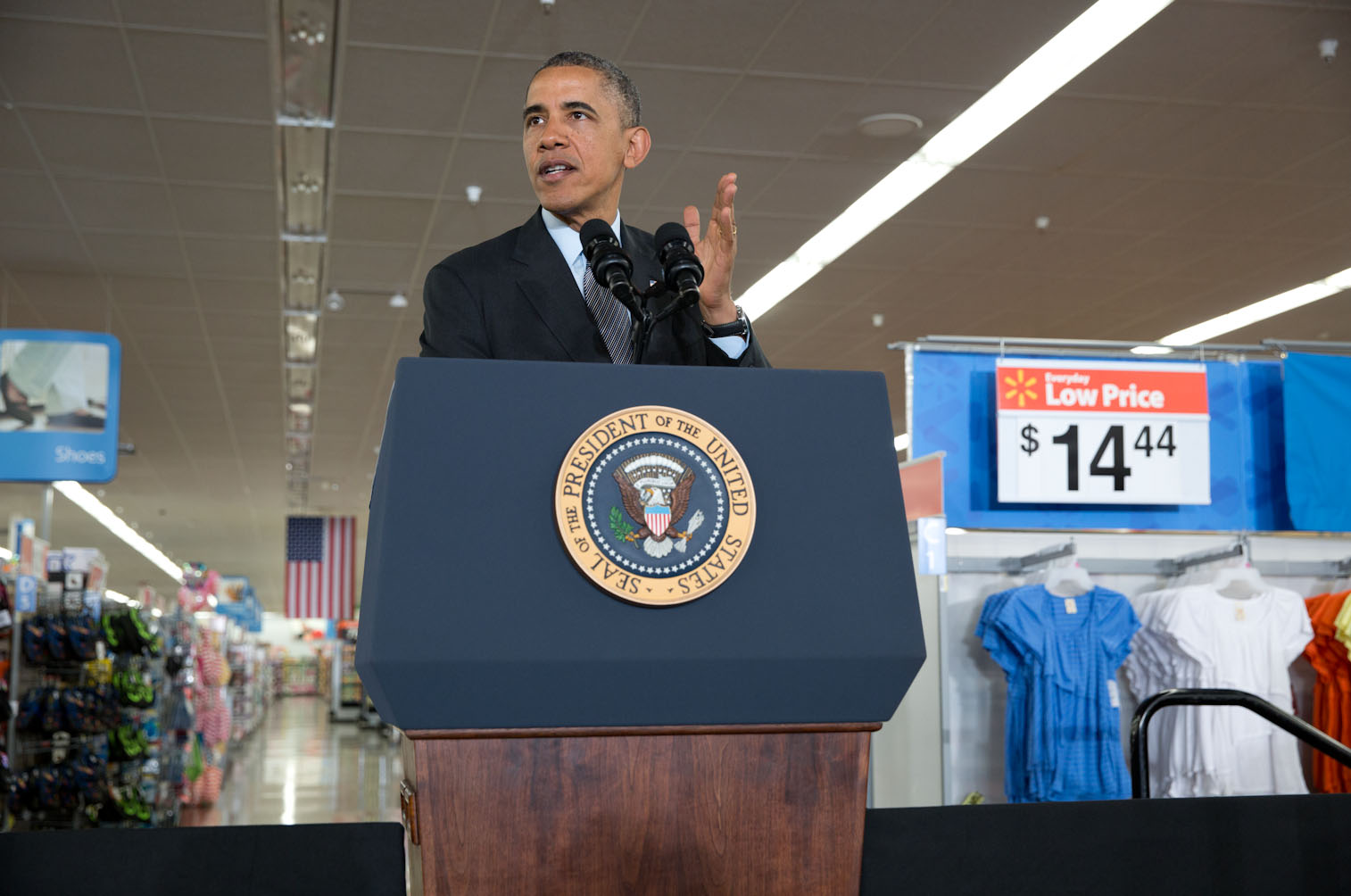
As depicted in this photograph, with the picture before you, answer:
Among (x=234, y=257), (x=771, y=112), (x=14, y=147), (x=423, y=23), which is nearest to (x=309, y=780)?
(x=234, y=257)

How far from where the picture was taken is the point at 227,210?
7992mm

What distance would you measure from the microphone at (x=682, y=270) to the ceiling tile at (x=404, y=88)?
5080 millimetres

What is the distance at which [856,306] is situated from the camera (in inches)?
401

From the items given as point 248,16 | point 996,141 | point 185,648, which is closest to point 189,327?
point 185,648

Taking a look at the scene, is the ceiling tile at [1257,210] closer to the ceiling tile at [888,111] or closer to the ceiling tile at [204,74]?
the ceiling tile at [888,111]

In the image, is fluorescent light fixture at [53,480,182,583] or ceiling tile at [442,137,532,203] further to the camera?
fluorescent light fixture at [53,480,182,583]

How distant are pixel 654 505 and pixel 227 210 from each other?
771cm

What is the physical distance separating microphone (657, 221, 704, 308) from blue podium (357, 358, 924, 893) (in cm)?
22

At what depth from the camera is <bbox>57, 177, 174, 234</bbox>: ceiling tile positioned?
24.8 ft

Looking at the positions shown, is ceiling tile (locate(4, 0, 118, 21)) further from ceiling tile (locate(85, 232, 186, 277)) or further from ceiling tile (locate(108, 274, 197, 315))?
ceiling tile (locate(108, 274, 197, 315))

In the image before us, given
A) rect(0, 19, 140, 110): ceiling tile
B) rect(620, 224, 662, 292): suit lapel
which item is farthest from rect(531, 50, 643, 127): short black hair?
rect(0, 19, 140, 110): ceiling tile

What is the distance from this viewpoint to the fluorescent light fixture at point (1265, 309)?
9625mm

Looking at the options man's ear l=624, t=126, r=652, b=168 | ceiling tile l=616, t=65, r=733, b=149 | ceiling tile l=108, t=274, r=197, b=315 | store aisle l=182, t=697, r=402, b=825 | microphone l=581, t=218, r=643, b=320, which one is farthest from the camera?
store aisle l=182, t=697, r=402, b=825

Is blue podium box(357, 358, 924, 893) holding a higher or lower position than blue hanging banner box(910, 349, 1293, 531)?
lower
